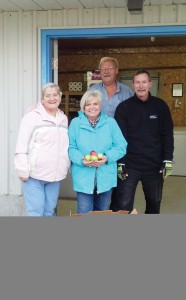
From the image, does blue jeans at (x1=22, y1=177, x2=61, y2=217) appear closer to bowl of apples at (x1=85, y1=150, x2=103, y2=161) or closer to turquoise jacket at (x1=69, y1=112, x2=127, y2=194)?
turquoise jacket at (x1=69, y1=112, x2=127, y2=194)

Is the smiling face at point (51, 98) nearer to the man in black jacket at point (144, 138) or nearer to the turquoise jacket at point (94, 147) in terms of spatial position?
the turquoise jacket at point (94, 147)

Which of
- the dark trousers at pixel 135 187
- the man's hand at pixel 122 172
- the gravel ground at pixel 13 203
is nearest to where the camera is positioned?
the man's hand at pixel 122 172

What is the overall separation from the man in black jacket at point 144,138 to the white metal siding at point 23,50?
2.99 feet

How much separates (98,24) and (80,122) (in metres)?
1.35

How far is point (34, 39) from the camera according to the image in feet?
13.4

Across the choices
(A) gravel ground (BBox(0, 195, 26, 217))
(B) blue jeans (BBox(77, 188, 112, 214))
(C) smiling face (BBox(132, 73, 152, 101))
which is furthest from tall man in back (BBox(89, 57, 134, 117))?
(A) gravel ground (BBox(0, 195, 26, 217))

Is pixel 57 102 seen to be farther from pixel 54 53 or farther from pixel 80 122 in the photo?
pixel 54 53

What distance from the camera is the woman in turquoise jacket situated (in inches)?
121

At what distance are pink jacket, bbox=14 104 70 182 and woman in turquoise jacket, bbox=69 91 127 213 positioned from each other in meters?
0.11

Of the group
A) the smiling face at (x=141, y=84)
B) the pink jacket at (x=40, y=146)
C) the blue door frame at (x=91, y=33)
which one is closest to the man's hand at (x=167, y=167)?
the smiling face at (x=141, y=84)

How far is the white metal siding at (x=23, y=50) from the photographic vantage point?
3893mm

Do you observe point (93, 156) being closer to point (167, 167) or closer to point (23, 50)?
point (167, 167)

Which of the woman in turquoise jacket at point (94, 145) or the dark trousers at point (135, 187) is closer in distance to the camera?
the woman in turquoise jacket at point (94, 145)

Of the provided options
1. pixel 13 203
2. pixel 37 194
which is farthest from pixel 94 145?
pixel 13 203
